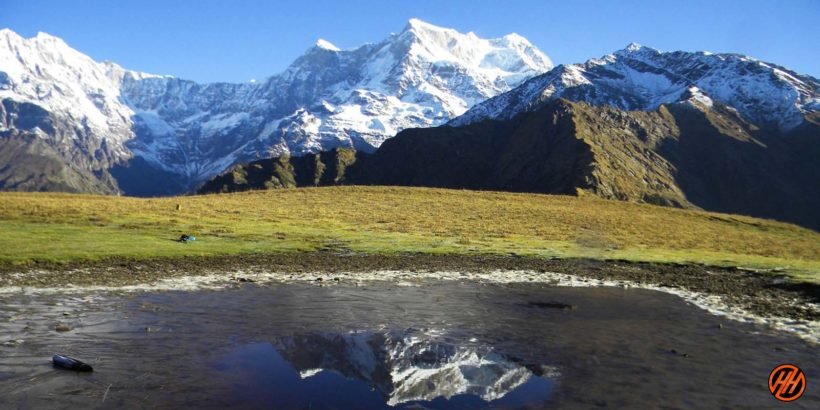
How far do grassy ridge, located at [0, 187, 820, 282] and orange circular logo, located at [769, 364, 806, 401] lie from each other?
66.8 feet

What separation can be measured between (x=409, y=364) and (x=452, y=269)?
20.5 meters

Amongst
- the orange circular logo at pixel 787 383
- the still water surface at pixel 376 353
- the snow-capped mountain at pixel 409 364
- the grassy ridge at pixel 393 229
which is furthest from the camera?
the grassy ridge at pixel 393 229

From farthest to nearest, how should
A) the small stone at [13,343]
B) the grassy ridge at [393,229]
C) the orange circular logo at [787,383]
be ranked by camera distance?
the grassy ridge at [393,229] → the small stone at [13,343] → the orange circular logo at [787,383]

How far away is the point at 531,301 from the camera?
2711cm

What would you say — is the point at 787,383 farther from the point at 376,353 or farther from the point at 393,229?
the point at 393,229

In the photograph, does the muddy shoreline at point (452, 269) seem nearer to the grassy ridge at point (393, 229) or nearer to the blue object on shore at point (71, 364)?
the grassy ridge at point (393, 229)

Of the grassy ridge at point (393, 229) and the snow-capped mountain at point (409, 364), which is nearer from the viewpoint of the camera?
the snow-capped mountain at point (409, 364)

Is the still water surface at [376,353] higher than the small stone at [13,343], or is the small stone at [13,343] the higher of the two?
the still water surface at [376,353]

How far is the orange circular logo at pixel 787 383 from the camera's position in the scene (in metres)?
15.2

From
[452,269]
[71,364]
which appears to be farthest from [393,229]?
[71,364]

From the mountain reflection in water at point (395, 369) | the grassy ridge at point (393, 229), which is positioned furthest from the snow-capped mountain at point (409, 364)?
the grassy ridge at point (393, 229)

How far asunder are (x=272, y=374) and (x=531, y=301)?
1463 cm

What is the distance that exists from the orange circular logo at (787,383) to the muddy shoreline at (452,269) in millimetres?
8782

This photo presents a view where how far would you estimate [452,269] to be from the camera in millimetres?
37500
